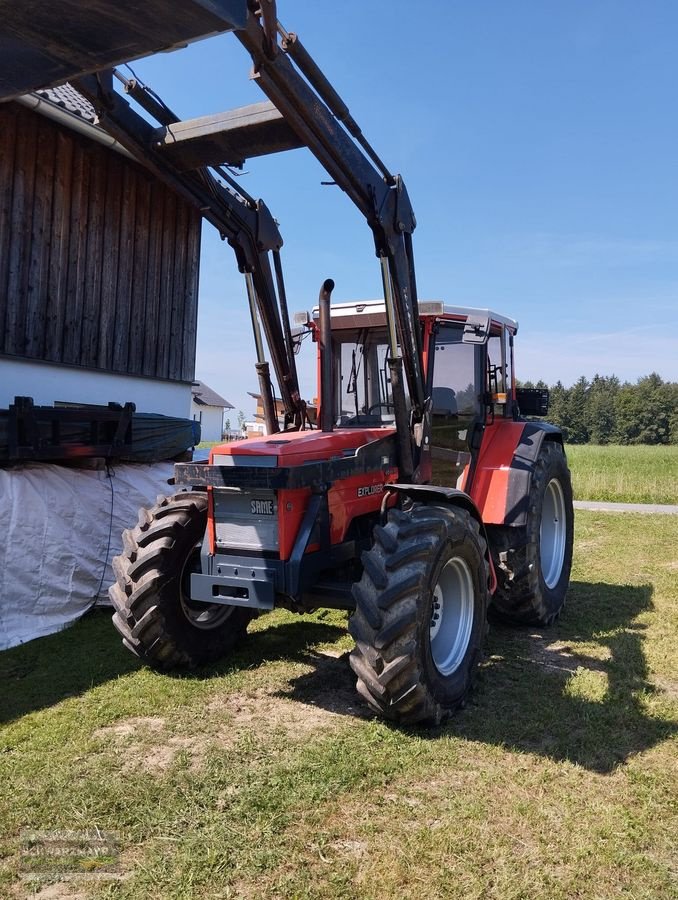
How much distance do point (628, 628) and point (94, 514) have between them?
488cm

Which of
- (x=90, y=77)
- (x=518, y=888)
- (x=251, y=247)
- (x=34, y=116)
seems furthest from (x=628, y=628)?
(x=34, y=116)

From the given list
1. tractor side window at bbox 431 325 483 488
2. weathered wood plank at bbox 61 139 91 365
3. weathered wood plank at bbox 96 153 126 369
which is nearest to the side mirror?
tractor side window at bbox 431 325 483 488

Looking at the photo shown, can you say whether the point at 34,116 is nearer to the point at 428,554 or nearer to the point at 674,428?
the point at 428,554

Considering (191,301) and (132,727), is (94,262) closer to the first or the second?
(191,301)

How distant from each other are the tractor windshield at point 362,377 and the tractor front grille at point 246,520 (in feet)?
4.62

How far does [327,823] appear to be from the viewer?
2.99m

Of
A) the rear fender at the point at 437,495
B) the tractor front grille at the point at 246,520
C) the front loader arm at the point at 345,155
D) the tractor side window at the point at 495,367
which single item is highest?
the front loader arm at the point at 345,155

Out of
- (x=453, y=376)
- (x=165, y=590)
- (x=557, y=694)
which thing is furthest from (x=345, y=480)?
(x=557, y=694)

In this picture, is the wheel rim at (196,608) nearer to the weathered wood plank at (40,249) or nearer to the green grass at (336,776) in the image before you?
the green grass at (336,776)

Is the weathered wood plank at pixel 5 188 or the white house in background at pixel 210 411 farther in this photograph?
the white house in background at pixel 210 411

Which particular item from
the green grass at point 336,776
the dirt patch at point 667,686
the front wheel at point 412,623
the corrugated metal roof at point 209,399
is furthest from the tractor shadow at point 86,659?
the corrugated metal roof at point 209,399

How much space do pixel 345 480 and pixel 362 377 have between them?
125cm

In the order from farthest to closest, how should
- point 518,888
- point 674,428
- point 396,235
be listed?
point 674,428
point 396,235
point 518,888

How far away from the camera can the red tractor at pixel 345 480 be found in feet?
12.3
